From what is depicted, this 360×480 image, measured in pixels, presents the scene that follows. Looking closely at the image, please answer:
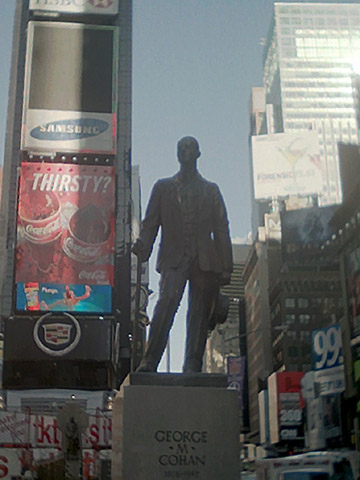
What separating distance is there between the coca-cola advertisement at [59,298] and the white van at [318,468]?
117 feet

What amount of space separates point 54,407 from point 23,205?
14091 millimetres

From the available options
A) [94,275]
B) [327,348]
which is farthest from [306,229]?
[94,275]

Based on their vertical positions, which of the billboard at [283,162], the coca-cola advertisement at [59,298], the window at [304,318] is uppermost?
the billboard at [283,162]

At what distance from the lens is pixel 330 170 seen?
654ft

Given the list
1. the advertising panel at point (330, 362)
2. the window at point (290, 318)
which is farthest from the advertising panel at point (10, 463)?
the window at point (290, 318)

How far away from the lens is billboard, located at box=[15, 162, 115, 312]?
50.5 meters

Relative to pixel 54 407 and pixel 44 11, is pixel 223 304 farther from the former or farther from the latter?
pixel 44 11

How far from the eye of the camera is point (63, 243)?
51.0 meters

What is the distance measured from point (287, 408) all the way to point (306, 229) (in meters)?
33.7

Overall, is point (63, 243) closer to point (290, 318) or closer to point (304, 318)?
point (290, 318)

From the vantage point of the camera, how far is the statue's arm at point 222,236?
380 inches

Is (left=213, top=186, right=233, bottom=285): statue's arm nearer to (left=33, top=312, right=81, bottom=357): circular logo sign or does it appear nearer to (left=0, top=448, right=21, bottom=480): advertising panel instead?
(left=0, top=448, right=21, bottom=480): advertising panel

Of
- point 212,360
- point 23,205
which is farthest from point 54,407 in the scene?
point 212,360

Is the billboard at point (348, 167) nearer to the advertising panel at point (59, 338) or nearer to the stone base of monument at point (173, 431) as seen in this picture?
the advertising panel at point (59, 338)
